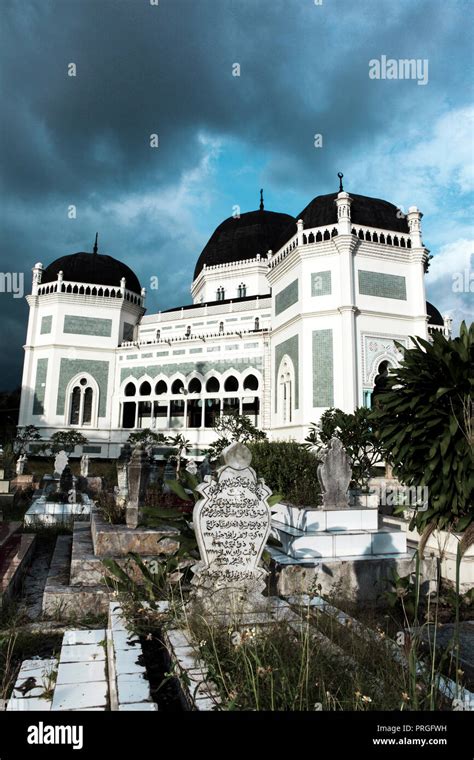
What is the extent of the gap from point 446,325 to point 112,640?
3911cm

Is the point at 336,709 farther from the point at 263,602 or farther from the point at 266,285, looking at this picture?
the point at 266,285

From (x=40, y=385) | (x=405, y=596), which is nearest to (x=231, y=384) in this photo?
(x=40, y=385)

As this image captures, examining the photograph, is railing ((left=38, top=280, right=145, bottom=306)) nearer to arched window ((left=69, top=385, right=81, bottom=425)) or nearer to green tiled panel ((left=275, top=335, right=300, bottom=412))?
arched window ((left=69, top=385, right=81, bottom=425))

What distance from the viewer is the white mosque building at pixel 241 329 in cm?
2475

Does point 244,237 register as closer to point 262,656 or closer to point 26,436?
point 26,436

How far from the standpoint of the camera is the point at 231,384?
106ft

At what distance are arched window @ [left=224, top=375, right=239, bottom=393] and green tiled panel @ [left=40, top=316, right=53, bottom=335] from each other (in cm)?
1388

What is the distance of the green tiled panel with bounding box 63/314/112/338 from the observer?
115 ft

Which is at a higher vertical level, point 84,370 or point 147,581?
point 84,370

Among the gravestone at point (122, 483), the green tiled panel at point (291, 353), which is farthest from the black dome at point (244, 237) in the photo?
the gravestone at point (122, 483)

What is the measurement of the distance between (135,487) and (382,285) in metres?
21.7

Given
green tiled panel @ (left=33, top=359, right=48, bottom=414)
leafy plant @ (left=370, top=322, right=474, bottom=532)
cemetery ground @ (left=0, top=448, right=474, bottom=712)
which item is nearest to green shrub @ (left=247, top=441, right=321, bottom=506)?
leafy plant @ (left=370, top=322, right=474, bottom=532)

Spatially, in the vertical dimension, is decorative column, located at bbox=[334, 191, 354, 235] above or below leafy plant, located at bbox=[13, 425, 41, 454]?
above

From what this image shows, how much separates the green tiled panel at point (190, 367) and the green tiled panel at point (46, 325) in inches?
242
